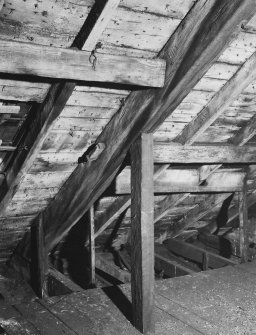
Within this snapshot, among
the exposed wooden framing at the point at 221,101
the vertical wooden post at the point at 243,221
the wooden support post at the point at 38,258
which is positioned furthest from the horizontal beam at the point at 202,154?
the wooden support post at the point at 38,258

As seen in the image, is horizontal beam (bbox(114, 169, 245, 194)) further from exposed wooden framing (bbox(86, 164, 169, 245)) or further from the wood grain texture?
the wood grain texture

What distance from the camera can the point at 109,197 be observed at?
4648 mm

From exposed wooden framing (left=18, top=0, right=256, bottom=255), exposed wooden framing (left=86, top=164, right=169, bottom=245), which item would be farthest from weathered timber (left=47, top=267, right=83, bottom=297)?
exposed wooden framing (left=18, top=0, right=256, bottom=255)

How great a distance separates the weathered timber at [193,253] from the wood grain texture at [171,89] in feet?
7.99

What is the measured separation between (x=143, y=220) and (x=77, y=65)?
3.98 feet

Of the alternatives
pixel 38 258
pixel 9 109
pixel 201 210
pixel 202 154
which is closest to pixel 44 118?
pixel 9 109

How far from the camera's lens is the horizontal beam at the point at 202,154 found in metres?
3.68

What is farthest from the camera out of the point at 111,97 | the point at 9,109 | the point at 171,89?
the point at 111,97

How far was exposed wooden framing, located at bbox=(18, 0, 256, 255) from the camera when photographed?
206cm

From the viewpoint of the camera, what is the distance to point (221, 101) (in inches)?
123

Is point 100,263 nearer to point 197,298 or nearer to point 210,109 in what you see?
point 197,298

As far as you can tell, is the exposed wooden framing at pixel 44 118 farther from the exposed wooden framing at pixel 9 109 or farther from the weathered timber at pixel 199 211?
the weathered timber at pixel 199 211

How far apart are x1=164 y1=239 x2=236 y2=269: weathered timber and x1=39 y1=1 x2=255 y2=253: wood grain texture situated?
244 cm

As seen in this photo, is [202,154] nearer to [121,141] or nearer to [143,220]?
[121,141]
